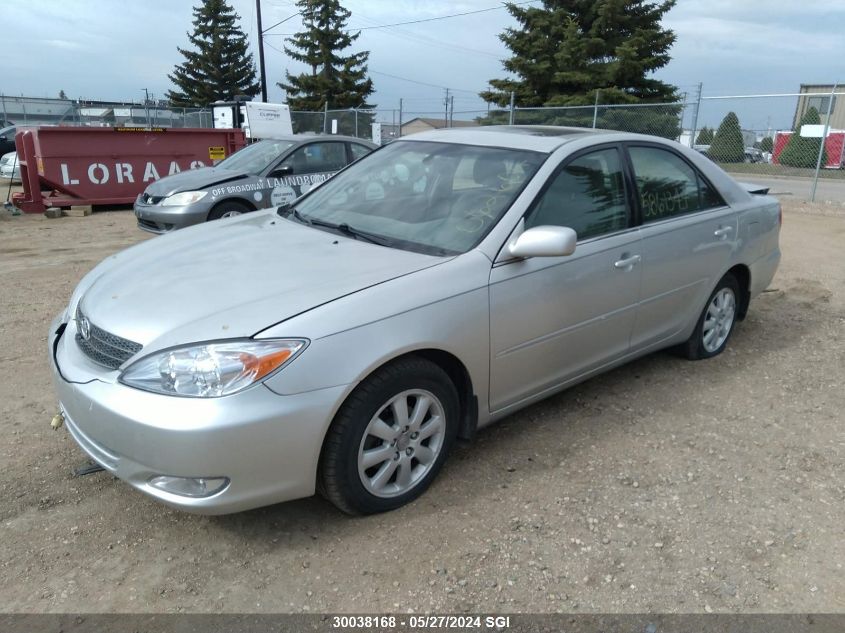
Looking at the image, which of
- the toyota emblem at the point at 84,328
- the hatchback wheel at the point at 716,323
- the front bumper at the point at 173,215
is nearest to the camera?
the toyota emblem at the point at 84,328

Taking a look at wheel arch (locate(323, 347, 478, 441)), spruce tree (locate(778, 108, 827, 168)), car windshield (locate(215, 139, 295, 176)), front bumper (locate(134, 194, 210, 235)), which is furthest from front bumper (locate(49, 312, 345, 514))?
spruce tree (locate(778, 108, 827, 168))

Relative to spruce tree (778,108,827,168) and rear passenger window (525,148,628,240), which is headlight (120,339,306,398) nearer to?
rear passenger window (525,148,628,240)

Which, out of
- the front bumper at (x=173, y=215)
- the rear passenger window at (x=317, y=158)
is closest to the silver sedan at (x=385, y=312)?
the front bumper at (x=173, y=215)

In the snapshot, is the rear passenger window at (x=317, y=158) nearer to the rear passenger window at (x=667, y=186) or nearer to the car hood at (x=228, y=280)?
the car hood at (x=228, y=280)

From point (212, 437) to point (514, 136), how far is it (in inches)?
93.3

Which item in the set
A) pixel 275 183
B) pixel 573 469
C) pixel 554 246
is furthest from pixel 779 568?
pixel 275 183

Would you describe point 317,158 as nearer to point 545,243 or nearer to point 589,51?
point 545,243

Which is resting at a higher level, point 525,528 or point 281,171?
point 281,171

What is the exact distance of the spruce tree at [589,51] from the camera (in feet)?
90.2

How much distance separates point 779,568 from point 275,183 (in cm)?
741

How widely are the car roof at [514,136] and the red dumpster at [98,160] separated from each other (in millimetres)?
9689

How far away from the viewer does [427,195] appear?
11.3ft

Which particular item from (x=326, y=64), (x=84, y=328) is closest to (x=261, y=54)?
(x=326, y=64)

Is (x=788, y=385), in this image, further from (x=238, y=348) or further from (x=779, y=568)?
(x=238, y=348)
